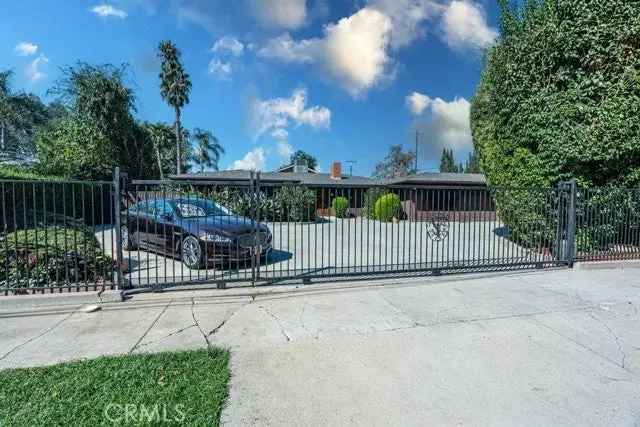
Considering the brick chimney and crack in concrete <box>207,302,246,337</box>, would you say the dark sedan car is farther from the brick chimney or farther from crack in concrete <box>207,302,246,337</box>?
the brick chimney

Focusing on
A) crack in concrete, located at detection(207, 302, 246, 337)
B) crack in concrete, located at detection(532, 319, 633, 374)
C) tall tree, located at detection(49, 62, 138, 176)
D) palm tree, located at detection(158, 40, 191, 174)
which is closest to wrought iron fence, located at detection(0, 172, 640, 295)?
crack in concrete, located at detection(207, 302, 246, 337)

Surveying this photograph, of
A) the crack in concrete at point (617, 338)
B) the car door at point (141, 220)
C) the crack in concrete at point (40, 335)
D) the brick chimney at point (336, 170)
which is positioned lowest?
the crack in concrete at point (617, 338)

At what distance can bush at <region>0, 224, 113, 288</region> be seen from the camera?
5520 mm

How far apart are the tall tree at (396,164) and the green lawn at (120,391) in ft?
147

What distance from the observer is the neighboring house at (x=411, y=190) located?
25.7 feet

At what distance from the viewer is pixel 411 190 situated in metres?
8.26

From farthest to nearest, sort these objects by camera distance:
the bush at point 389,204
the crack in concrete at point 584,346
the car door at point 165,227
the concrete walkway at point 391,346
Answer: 1. the bush at point 389,204
2. the car door at point 165,227
3. the crack in concrete at point 584,346
4. the concrete walkway at point 391,346

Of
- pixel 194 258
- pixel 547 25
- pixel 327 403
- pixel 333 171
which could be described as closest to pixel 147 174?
pixel 333 171

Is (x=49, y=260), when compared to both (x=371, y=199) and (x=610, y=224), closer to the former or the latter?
(x=371, y=199)

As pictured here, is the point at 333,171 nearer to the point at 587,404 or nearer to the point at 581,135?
the point at 581,135

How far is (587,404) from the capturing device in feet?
9.72

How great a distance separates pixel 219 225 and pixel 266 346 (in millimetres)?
3799

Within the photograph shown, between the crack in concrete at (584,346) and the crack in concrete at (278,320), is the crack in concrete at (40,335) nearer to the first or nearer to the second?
the crack in concrete at (278,320)

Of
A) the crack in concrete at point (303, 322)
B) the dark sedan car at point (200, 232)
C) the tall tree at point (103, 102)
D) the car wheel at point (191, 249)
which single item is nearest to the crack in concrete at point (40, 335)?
the dark sedan car at point (200, 232)
